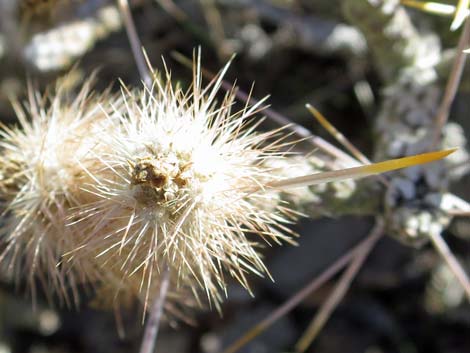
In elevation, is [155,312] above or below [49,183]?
below

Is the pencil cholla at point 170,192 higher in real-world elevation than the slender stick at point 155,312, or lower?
higher

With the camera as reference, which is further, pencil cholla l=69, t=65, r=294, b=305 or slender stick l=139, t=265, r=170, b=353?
slender stick l=139, t=265, r=170, b=353

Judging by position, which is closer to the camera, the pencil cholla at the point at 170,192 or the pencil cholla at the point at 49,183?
the pencil cholla at the point at 170,192

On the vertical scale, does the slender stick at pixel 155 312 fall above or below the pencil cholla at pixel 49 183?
below

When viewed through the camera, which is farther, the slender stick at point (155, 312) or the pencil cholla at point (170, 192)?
the slender stick at point (155, 312)

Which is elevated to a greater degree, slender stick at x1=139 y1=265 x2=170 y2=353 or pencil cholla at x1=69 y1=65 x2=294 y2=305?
pencil cholla at x1=69 y1=65 x2=294 y2=305

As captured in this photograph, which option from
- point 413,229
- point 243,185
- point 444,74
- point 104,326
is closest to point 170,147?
point 243,185

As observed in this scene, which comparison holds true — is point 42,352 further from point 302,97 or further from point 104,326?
point 302,97

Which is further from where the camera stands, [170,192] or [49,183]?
[49,183]

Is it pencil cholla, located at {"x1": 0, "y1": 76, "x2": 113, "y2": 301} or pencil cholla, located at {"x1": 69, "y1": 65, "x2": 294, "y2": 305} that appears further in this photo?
pencil cholla, located at {"x1": 0, "y1": 76, "x2": 113, "y2": 301}

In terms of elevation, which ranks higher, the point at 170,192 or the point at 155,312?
the point at 170,192

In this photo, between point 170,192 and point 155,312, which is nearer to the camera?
point 170,192
